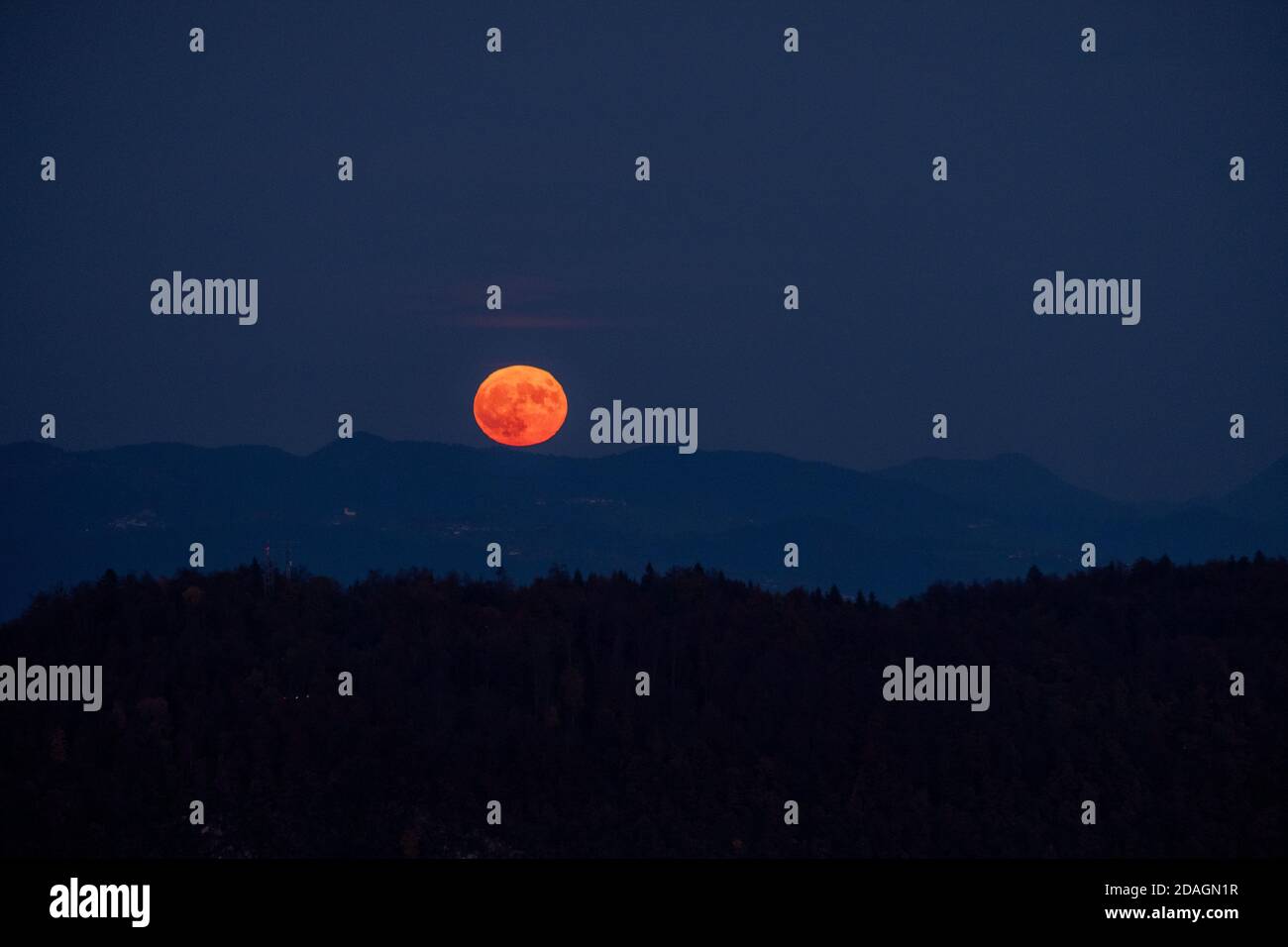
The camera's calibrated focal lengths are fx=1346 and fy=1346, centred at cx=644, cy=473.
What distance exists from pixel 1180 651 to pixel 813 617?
16476 millimetres

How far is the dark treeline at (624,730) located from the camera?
183ft

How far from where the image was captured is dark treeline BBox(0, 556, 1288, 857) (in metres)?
55.9

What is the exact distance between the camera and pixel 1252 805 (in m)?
58.8

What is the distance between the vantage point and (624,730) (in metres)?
59.3

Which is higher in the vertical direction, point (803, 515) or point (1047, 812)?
point (803, 515)

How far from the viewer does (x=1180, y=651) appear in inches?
2383
